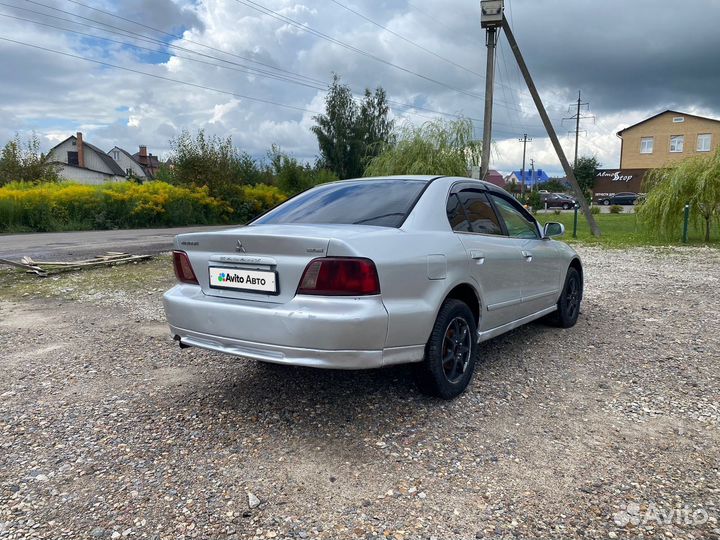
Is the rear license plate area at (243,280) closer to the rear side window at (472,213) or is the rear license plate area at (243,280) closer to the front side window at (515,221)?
the rear side window at (472,213)

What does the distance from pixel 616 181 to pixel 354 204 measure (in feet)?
188

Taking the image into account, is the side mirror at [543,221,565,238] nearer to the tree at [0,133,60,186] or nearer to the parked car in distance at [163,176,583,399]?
the parked car in distance at [163,176,583,399]

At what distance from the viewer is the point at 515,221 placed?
15.4 feet

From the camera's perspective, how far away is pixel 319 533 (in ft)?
7.32

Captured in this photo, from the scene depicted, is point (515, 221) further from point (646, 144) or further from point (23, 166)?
point (646, 144)

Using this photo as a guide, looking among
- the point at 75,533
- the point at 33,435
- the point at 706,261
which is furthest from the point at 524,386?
the point at 706,261

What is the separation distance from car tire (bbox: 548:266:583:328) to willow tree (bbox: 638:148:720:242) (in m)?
10.3

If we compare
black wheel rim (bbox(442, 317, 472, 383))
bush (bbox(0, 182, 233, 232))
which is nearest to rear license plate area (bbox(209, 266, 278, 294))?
black wheel rim (bbox(442, 317, 472, 383))

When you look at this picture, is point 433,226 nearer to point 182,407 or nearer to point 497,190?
point 497,190

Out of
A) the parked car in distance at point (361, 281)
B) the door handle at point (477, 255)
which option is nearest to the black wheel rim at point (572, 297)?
the parked car in distance at point (361, 281)

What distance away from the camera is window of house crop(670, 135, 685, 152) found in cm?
5472

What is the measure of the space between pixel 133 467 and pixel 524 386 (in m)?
2.60

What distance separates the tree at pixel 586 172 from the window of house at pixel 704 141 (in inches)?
384

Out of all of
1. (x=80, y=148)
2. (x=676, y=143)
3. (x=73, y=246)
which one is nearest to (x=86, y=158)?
(x=80, y=148)
